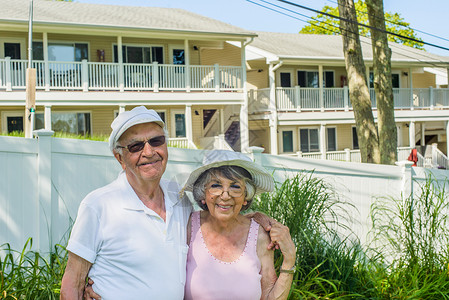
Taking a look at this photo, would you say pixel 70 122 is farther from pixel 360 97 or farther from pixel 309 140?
pixel 360 97

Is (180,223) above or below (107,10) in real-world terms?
below

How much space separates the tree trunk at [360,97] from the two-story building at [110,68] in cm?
989

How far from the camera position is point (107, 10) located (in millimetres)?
22172

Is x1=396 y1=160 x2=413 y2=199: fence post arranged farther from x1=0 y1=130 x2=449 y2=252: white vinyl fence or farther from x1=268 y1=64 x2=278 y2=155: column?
x1=268 y1=64 x2=278 y2=155: column

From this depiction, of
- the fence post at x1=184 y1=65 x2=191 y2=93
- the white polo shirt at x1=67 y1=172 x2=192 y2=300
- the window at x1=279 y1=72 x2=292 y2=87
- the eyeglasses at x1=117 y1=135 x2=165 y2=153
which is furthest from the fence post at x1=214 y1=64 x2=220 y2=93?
the white polo shirt at x1=67 y1=172 x2=192 y2=300

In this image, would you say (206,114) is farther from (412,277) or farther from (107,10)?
(412,277)

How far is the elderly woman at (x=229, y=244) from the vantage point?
283cm

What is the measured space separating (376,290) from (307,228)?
86 centimetres

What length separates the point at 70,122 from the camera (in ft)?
68.5

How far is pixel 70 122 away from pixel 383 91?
13336 mm

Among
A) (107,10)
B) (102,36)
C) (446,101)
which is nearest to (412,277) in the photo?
(102,36)

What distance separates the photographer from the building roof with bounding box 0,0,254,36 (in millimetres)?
18609

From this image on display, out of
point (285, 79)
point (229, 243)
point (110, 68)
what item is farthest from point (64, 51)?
point (229, 243)

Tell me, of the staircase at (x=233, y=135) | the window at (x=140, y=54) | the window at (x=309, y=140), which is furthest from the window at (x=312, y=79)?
the window at (x=140, y=54)
